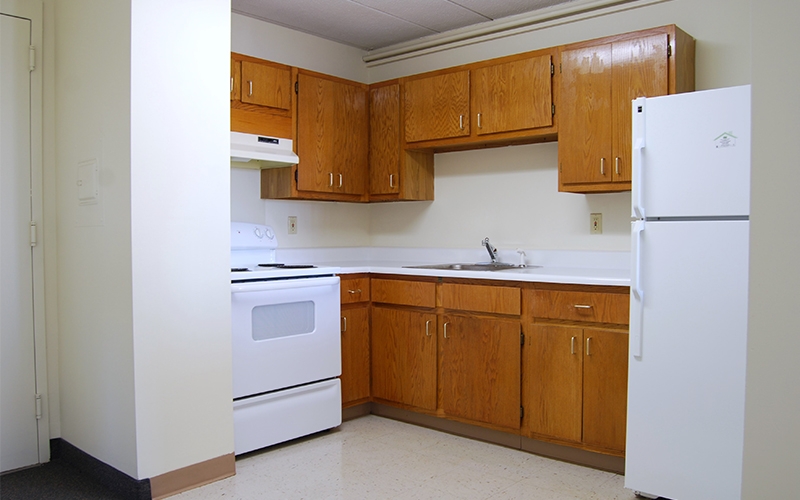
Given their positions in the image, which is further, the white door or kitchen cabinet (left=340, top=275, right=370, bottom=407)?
kitchen cabinet (left=340, top=275, right=370, bottom=407)

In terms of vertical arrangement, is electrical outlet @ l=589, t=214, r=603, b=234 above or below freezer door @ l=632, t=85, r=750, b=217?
below

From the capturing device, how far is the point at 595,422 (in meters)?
2.85

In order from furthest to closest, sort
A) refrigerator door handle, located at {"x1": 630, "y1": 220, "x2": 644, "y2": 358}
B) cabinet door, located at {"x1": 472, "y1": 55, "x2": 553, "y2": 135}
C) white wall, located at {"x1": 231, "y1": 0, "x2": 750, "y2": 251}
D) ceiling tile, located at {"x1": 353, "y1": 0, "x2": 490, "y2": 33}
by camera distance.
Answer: ceiling tile, located at {"x1": 353, "y1": 0, "x2": 490, "y2": 33} < cabinet door, located at {"x1": 472, "y1": 55, "x2": 553, "y2": 135} < white wall, located at {"x1": 231, "y1": 0, "x2": 750, "y2": 251} < refrigerator door handle, located at {"x1": 630, "y1": 220, "x2": 644, "y2": 358}

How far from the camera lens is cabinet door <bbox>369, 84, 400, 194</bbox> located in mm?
4020

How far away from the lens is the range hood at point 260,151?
3390 millimetres

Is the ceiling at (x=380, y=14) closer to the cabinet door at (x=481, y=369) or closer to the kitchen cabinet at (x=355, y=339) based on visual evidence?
the kitchen cabinet at (x=355, y=339)

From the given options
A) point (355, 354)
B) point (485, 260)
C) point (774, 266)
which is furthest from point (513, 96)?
point (774, 266)

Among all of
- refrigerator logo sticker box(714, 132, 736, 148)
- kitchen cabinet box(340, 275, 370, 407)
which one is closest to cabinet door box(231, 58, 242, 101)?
kitchen cabinet box(340, 275, 370, 407)

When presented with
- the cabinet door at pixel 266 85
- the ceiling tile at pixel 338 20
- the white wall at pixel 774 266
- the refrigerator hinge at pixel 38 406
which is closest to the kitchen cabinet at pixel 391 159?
the ceiling tile at pixel 338 20

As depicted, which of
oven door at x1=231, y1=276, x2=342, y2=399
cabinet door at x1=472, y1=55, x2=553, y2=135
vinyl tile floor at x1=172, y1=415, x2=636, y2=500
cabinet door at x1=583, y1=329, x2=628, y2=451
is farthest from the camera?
cabinet door at x1=472, y1=55, x2=553, y2=135

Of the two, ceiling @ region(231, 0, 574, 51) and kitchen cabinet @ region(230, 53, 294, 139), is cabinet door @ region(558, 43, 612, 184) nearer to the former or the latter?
ceiling @ region(231, 0, 574, 51)

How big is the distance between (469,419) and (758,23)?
97.6 inches

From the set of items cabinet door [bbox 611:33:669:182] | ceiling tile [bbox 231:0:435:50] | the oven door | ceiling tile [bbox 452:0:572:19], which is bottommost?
the oven door

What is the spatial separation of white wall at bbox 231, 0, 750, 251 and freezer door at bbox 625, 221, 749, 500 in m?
0.91
